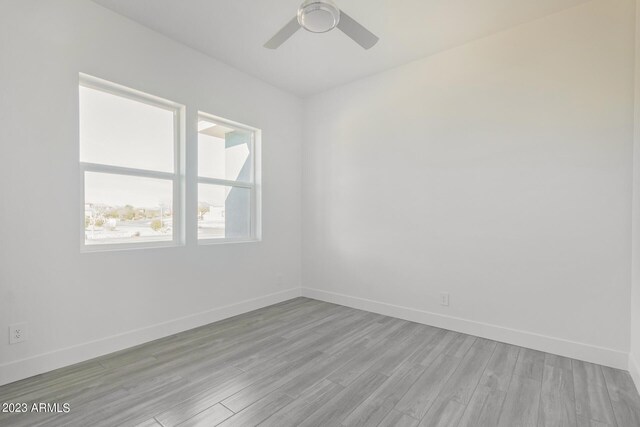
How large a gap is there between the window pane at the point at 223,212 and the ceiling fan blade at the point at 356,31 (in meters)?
2.22

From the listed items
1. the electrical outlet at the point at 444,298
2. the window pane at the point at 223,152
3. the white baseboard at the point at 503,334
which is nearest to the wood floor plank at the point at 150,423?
the window pane at the point at 223,152

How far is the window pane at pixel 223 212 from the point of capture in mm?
3426

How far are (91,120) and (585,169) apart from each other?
4115 millimetres

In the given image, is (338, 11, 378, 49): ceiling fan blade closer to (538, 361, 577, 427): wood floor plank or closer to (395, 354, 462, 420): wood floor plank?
(395, 354, 462, 420): wood floor plank

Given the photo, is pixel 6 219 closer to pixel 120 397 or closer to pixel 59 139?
pixel 59 139

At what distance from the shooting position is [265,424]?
1.71 metres

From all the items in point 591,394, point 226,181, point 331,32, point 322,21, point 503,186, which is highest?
point 331,32

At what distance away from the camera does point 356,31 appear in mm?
2020

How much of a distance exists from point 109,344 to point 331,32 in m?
3.40

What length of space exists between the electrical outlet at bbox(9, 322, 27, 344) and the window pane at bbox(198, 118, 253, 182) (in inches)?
74.5

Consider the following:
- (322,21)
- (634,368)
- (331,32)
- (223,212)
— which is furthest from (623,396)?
(223,212)

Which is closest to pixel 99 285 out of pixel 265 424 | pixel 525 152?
pixel 265 424

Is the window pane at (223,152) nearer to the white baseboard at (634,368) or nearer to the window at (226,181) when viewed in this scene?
the window at (226,181)

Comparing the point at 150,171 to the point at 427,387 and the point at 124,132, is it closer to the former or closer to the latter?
the point at 124,132
